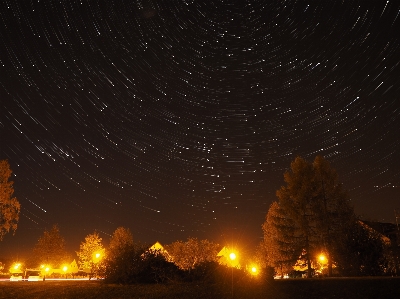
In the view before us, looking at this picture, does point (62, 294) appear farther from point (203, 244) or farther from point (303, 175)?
point (203, 244)

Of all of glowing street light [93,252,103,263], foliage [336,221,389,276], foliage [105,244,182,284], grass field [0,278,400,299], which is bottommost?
grass field [0,278,400,299]

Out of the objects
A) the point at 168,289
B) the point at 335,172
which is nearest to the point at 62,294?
the point at 168,289

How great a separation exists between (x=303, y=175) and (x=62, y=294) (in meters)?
23.3

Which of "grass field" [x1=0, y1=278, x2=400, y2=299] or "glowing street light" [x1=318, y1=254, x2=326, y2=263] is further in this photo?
"glowing street light" [x1=318, y1=254, x2=326, y2=263]

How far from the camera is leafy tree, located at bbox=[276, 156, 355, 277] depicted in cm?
3291

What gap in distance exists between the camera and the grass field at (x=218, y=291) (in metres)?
17.3

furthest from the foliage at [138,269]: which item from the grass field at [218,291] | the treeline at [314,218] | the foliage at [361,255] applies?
the treeline at [314,218]

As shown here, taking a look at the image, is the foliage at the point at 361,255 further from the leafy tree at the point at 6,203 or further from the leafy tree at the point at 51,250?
the leafy tree at the point at 51,250

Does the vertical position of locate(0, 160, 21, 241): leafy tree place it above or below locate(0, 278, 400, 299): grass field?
above

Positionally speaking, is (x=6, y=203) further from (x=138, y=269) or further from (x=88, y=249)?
(x=88, y=249)

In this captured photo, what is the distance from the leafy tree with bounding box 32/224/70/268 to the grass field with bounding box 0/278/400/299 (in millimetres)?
59116

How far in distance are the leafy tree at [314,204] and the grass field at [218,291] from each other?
13205 mm

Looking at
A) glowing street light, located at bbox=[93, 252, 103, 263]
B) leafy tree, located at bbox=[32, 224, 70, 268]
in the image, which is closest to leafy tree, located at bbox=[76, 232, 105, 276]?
glowing street light, located at bbox=[93, 252, 103, 263]

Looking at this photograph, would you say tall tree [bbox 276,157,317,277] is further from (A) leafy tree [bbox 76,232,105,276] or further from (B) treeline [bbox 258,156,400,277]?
(A) leafy tree [bbox 76,232,105,276]
